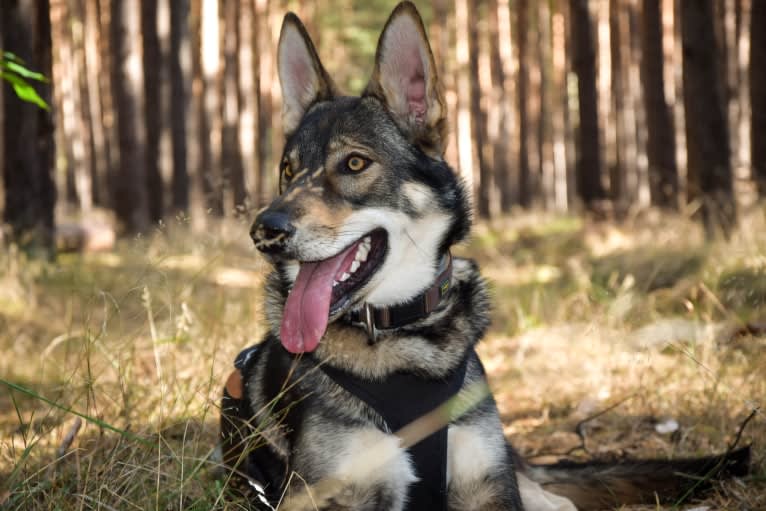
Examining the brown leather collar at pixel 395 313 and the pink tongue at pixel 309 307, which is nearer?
the pink tongue at pixel 309 307

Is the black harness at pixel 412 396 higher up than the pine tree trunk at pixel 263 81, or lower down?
lower down

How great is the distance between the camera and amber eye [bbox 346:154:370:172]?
348 centimetres

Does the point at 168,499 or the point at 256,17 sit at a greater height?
the point at 256,17

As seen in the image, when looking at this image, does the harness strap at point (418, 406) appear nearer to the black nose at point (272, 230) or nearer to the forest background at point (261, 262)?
the black nose at point (272, 230)

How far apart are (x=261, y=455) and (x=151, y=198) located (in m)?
15.3

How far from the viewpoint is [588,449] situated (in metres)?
4.84

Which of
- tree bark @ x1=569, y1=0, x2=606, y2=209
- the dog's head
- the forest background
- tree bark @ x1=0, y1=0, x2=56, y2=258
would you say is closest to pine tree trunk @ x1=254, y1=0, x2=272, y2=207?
the forest background

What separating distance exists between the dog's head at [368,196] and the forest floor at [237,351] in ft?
1.49

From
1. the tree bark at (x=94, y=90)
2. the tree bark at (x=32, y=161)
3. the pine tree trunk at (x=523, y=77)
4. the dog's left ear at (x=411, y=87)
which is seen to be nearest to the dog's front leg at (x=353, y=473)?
the dog's left ear at (x=411, y=87)

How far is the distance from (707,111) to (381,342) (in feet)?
27.8

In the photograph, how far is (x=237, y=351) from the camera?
5148 mm

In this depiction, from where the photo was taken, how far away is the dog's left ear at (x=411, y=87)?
3.53m

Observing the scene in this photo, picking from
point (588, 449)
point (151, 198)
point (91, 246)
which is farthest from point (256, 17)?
point (588, 449)

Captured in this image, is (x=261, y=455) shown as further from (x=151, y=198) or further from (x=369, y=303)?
(x=151, y=198)
